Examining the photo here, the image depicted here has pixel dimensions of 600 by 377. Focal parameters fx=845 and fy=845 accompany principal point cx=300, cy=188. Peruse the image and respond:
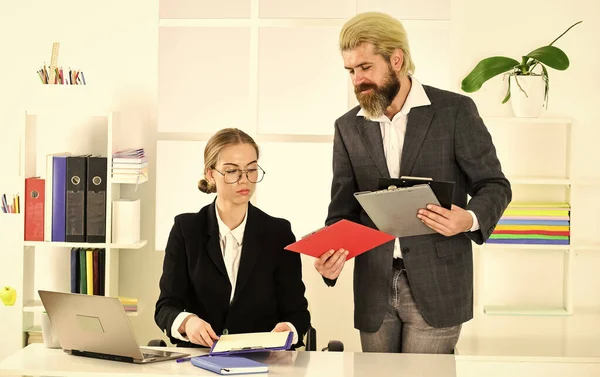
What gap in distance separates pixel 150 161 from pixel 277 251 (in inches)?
71.6

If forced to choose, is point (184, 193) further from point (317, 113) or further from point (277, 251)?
point (277, 251)

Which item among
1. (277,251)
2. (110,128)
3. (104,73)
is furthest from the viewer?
(104,73)

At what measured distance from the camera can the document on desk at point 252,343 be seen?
249 centimetres

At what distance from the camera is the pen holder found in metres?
2.66

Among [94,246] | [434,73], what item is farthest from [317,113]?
[94,246]

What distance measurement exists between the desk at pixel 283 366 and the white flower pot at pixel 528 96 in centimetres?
207

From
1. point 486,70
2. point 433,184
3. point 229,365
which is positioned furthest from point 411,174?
point 486,70

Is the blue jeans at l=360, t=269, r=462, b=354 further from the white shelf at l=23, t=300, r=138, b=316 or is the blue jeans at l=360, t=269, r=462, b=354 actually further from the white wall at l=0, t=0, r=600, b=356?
the white shelf at l=23, t=300, r=138, b=316

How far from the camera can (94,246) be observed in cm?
444

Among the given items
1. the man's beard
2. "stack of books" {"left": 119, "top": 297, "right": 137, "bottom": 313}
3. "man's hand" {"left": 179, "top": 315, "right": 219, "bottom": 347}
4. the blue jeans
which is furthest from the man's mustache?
"stack of books" {"left": 119, "top": 297, "right": 137, "bottom": 313}

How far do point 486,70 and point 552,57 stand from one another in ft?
1.08

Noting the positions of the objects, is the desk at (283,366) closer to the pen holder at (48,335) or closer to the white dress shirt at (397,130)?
the pen holder at (48,335)

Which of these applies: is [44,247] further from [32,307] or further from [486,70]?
[486,70]

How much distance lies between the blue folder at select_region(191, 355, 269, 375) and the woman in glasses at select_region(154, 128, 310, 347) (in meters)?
0.47
